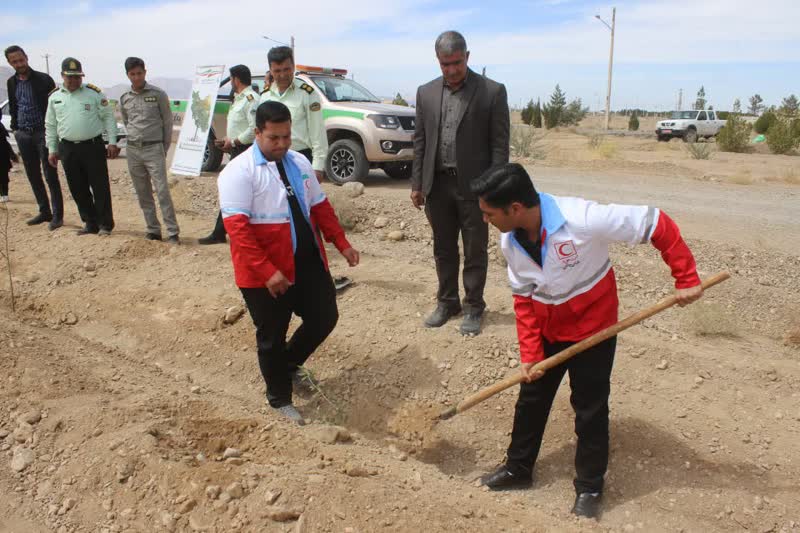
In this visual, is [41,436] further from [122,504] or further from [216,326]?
[216,326]

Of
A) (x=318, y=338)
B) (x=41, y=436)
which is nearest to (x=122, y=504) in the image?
(x=41, y=436)

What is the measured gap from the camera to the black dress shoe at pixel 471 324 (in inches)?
188

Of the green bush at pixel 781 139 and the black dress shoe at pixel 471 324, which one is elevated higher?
the green bush at pixel 781 139

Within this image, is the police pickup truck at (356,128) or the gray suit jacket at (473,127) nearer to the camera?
the gray suit jacket at (473,127)

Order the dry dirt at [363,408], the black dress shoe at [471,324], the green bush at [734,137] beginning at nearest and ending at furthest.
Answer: the dry dirt at [363,408]
the black dress shoe at [471,324]
the green bush at [734,137]

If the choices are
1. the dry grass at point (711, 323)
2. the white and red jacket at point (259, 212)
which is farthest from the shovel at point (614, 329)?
the dry grass at point (711, 323)

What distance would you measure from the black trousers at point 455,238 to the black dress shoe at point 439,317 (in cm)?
4

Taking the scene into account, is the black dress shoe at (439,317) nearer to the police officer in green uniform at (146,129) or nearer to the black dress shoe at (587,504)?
the black dress shoe at (587,504)

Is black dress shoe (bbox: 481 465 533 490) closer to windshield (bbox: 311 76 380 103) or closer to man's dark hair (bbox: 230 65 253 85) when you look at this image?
man's dark hair (bbox: 230 65 253 85)

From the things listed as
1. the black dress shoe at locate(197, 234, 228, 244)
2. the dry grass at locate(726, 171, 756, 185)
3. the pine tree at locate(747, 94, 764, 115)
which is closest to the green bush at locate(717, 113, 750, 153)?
the dry grass at locate(726, 171, 756, 185)

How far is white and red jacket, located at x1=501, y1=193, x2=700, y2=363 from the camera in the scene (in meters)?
2.71

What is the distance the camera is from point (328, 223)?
3930 millimetres

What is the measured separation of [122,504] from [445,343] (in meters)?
2.44

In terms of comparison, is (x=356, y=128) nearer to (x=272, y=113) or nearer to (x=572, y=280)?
(x=272, y=113)
